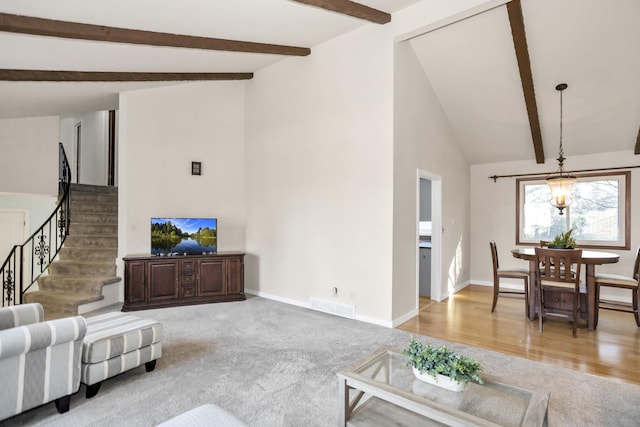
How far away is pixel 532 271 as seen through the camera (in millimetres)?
4270

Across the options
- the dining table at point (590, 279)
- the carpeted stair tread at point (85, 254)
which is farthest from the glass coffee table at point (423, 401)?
the carpeted stair tread at point (85, 254)

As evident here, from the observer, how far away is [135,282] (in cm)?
468

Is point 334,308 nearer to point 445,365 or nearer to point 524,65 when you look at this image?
point 445,365

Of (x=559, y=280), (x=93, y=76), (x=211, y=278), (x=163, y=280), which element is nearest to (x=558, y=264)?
(x=559, y=280)

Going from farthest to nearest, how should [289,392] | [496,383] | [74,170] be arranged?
1. [74,170]
2. [289,392]
3. [496,383]

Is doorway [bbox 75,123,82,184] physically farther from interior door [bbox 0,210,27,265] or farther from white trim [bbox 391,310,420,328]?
white trim [bbox 391,310,420,328]

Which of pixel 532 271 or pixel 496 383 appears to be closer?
pixel 496 383

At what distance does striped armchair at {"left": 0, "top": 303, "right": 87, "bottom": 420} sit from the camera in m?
1.92

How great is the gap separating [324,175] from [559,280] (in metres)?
3.11

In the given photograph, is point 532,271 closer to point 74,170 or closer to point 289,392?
point 289,392

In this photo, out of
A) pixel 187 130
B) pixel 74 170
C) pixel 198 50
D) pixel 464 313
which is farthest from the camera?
pixel 74 170

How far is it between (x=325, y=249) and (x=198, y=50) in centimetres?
299

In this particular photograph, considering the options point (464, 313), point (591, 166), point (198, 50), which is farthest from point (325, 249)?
point (591, 166)

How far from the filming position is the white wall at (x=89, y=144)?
8146 mm
